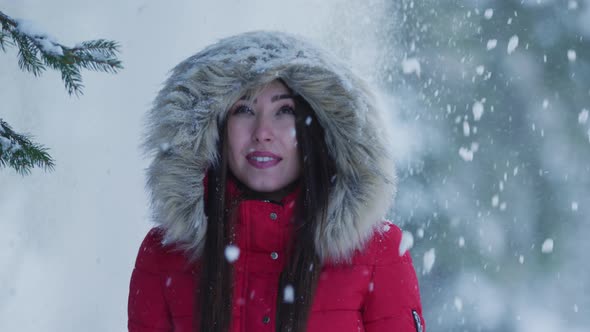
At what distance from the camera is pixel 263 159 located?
6.61 feet

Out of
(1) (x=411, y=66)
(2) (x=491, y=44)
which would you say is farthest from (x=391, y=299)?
(1) (x=411, y=66)

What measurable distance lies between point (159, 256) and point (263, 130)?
0.53 metres

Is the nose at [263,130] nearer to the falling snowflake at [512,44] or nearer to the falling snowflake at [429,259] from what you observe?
the falling snowflake at [429,259]

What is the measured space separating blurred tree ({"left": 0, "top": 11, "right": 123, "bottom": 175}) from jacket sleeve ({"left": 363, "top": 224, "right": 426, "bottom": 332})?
0.96 m

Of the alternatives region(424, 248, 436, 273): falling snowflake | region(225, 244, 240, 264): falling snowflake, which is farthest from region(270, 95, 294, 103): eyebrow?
region(424, 248, 436, 273): falling snowflake

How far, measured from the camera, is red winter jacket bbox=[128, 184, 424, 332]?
→ 191 cm

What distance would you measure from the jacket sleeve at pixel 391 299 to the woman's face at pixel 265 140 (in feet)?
1.20

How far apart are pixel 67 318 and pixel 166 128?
15.3 feet

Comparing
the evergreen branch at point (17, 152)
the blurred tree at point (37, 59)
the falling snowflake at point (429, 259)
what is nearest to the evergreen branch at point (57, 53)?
the blurred tree at point (37, 59)

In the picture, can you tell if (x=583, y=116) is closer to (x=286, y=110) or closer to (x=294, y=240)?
(x=286, y=110)

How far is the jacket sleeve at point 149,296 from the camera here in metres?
2.02

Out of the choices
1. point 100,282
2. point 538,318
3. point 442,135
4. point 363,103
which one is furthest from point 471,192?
point 363,103

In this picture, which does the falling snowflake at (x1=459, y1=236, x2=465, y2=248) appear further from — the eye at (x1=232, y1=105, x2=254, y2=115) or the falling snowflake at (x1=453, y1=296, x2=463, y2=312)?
the eye at (x1=232, y1=105, x2=254, y2=115)

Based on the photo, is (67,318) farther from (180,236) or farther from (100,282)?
(180,236)
